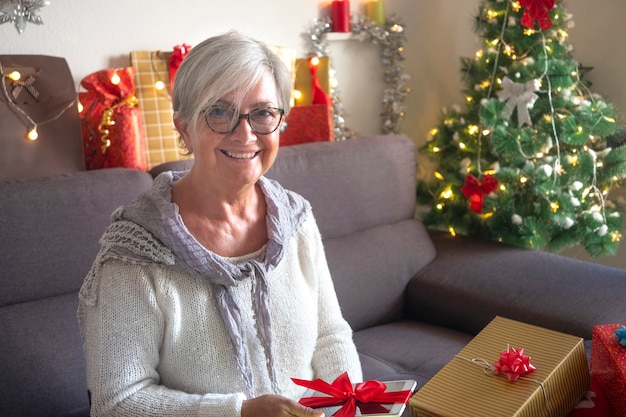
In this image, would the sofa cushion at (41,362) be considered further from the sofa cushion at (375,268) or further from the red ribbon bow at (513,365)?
the red ribbon bow at (513,365)

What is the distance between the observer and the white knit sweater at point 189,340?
115 cm

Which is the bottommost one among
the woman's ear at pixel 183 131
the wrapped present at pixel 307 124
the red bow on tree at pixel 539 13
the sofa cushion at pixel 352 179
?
the sofa cushion at pixel 352 179

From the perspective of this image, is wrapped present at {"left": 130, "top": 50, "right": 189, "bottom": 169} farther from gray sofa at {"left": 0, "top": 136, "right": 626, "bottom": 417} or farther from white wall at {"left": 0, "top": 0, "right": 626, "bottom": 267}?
gray sofa at {"left": 0, "top": 136, "right": 626, "bottom": 417}

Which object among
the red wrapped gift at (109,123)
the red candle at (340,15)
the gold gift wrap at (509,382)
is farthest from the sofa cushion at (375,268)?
the red candle at (340,15)

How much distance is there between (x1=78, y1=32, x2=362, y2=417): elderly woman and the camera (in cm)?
116

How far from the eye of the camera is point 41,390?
1.48m

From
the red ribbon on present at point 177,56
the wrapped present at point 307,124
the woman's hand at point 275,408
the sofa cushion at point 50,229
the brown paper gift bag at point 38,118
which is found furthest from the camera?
the wrapped present at point 307,124

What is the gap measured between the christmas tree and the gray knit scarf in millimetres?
1163

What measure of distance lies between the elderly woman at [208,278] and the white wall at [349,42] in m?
0.91

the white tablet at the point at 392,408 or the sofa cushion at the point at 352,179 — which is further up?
the sofa cushion at the point at 352,179

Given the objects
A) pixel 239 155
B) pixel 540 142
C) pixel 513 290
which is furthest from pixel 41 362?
pixel 540 142

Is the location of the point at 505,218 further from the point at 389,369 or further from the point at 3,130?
the point at 3,130

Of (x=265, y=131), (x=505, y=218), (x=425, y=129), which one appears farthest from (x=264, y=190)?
(x=425, y=129)

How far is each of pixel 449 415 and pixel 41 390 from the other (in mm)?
946
